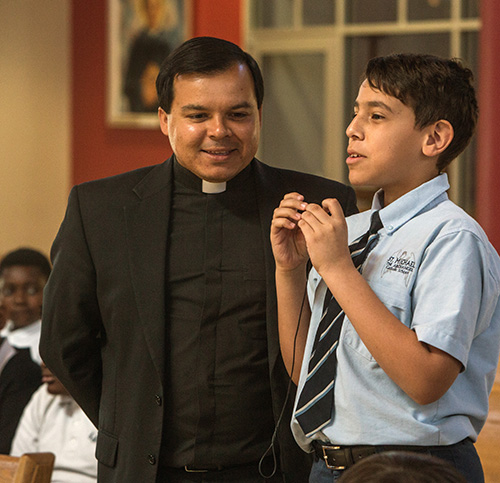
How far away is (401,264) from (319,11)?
18.1ft

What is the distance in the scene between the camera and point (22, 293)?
357 centimetres

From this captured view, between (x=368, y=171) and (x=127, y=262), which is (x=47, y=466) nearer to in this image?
(x=127, y=262)

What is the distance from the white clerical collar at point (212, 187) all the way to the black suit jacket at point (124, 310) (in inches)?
3.2

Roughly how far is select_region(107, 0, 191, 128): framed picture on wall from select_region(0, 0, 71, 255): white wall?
0.46m

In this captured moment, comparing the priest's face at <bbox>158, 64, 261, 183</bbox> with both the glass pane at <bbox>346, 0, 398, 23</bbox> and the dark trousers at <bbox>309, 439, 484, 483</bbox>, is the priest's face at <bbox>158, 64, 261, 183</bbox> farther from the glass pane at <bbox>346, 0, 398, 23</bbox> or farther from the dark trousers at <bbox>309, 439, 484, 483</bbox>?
the glass pane at <bbox>346, 0, 398, 23</bbox>

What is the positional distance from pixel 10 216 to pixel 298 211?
17.1 feet

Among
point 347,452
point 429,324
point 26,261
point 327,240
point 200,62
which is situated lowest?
point 26,261

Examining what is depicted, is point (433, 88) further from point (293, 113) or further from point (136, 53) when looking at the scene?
point (136, 53)

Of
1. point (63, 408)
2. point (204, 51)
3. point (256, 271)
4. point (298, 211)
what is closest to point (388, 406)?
point (298, 211)

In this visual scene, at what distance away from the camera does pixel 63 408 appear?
118 inches

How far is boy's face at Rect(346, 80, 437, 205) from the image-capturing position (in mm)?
1406

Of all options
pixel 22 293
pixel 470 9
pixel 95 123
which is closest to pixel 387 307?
pixel 22 293

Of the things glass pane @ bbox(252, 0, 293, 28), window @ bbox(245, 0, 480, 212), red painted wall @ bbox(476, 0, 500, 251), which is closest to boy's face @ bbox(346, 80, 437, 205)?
red painted wall @ bbox(476, 0, 500, 251)

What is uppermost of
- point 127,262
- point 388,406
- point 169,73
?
point 169,73
